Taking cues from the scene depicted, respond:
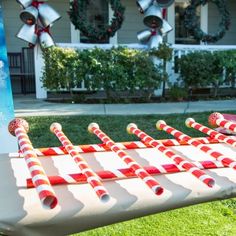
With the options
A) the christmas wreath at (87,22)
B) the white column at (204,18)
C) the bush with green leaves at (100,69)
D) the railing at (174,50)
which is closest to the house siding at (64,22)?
the white column at (204,18)

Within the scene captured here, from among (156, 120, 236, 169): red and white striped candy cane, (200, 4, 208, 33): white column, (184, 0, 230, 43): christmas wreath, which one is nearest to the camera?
(156, 120, 236, 169): red and white striped candy cane

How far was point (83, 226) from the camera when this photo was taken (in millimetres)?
1750

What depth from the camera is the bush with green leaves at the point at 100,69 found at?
26.2ft

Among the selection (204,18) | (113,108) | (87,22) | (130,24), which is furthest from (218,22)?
(113,108)

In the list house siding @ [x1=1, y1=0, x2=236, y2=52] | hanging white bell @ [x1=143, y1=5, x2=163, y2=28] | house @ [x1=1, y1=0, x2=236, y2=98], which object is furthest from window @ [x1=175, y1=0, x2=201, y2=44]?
hanging white bell @ [x1=143, y1=5, x2=163, y2=28]

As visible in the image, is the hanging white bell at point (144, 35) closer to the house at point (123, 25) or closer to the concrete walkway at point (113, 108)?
the concrete walkway at point (113, 108)

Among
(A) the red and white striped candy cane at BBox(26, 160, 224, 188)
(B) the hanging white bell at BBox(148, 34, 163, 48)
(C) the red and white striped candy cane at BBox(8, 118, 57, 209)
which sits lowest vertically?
(A) the red and white striped candy cane at BBox(26, 160, 224, 188)

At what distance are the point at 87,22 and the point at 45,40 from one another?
5.22 ft

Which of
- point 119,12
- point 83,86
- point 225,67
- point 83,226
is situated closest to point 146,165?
point 83,226

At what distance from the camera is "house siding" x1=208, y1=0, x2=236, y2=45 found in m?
12.1

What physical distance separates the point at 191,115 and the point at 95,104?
2.12 metres

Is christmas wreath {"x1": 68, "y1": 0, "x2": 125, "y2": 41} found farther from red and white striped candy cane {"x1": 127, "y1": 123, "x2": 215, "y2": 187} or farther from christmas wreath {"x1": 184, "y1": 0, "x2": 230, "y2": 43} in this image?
red and white striped candy cane {"x1": 127, "y1": 123, "x2": 215, "y2": 187}

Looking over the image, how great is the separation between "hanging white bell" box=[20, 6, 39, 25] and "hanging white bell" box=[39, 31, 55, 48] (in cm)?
35

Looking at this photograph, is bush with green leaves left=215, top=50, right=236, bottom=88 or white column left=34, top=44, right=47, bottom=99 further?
bush with green leaves left=215, top=50, right=236, bottom=88
